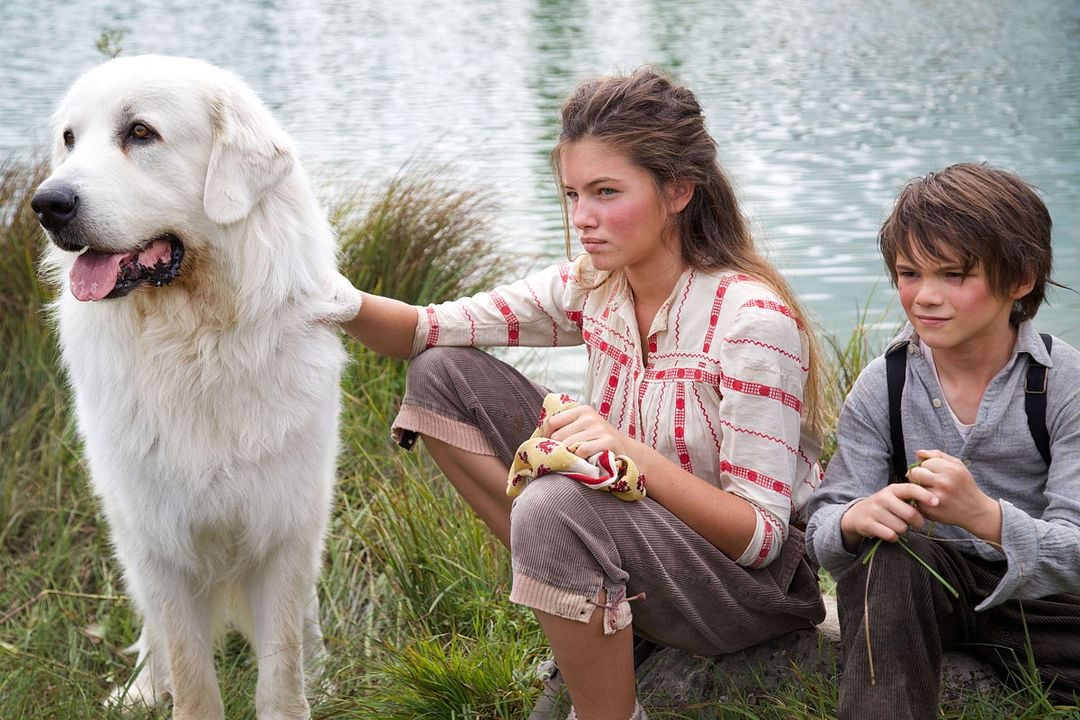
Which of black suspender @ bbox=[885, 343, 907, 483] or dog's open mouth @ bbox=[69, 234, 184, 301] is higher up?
dog's open mouth @ bbox=[69, 234, 184, 301]

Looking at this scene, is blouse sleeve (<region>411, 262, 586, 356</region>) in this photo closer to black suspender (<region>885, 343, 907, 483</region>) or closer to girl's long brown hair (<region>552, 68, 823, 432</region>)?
girl's long brown hair (<region>552, 68, 823, 432</region>)

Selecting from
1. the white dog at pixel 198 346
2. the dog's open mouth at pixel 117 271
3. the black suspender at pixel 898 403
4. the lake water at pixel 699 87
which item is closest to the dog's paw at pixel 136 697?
the white dog at pixel 198 346

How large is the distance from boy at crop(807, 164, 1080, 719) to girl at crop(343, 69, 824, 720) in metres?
0.18

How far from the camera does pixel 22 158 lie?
203 inches

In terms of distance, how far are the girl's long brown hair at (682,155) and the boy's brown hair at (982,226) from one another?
32 centimetres

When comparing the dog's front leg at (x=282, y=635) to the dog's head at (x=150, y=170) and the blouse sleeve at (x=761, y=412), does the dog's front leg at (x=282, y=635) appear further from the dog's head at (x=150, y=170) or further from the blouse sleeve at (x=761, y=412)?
the blouse sleeve at (x=761, y=412)

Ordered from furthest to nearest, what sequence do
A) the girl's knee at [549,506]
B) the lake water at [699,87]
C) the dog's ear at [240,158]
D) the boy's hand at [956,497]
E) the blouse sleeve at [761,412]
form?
1. the lake water at [699,87]
2. the dog's ear at [240,158]
3. the blouse sleeve at [761,412]
4. the girl's knee at [549,506]
5. the boy's hand at [956,497]

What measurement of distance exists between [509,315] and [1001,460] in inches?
46.8

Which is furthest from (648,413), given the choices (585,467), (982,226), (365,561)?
(365,561)

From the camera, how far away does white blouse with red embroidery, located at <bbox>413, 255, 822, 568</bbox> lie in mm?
2312

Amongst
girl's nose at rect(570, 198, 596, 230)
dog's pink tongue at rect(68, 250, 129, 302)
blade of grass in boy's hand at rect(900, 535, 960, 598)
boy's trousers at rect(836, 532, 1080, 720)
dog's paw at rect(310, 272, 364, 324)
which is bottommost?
boy's trousers at rect(836, 532, 1080, 720)

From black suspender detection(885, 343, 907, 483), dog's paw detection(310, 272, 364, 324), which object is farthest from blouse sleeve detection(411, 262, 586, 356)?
black suspender detection(885, 343, 907, 483)

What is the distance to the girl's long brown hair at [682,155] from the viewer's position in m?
2.44

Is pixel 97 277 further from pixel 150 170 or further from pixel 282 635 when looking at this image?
pixel 282 635
